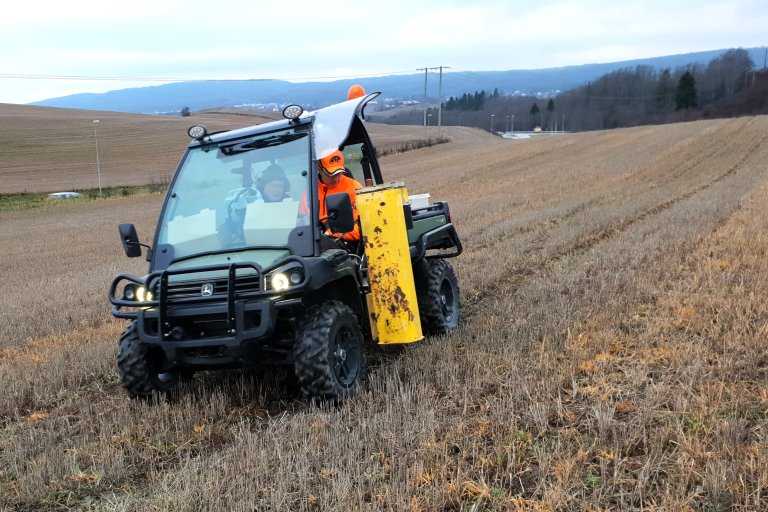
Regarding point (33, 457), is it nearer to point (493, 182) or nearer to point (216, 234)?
point (216, 234)

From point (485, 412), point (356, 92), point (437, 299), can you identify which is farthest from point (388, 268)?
point (356, 92)

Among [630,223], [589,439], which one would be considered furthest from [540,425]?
[630,223]

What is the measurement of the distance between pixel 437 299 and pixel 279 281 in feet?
7.11

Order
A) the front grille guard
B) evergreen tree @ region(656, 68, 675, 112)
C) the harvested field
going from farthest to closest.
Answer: evergreen tree @ region(656, 68, 675, 112), the front grille guard, the harvested field

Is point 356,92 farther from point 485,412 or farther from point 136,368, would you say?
point 485,412

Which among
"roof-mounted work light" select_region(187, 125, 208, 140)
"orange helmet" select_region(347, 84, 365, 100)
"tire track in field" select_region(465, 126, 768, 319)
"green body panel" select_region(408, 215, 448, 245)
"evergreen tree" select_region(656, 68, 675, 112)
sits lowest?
"tire track in field" select_region(465, 126, 768, 319)

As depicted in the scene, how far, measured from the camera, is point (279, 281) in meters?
4.08

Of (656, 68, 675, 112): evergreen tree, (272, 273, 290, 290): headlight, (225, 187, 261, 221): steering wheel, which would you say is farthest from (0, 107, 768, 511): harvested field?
(656, 68, 675, 112): evergreen tree

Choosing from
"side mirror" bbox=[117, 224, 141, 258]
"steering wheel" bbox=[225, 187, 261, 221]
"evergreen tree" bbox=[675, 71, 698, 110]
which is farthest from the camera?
"evergreen tree" bbox=[675, 71, 698, 110]

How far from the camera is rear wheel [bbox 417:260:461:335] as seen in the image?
583cm

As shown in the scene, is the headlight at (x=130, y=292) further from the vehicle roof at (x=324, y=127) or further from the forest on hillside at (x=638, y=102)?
the forest on hillside at (x=638, y=102)

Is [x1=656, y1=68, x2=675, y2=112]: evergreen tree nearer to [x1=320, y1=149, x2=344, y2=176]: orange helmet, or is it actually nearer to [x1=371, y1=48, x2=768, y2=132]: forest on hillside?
[x1=371, y1=48, x2=768, y2=132]: forest on hillside

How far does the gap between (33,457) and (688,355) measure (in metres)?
4.34

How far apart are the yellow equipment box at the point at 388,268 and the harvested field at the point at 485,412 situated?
1.09 ft
